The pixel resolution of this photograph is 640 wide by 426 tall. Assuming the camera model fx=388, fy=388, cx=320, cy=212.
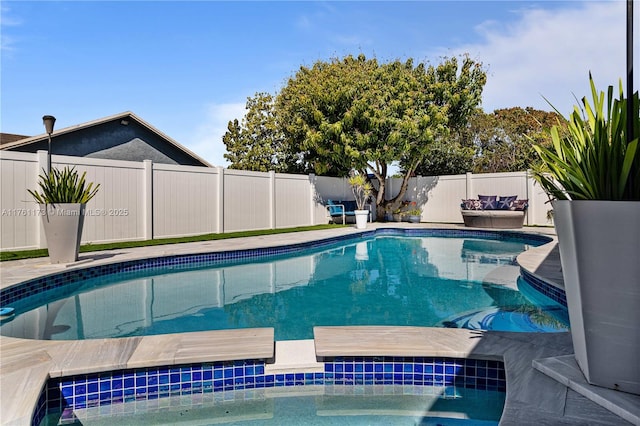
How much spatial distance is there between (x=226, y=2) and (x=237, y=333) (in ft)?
26.4

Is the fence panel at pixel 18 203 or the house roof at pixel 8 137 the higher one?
the house roof at pixel 8 137

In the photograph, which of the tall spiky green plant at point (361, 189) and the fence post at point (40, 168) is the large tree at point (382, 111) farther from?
the fence post at point (40, 168)

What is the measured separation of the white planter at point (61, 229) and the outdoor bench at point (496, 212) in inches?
419

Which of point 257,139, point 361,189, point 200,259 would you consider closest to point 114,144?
point 200,259

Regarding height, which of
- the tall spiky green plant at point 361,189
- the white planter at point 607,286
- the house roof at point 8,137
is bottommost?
the white planter at point 607,286

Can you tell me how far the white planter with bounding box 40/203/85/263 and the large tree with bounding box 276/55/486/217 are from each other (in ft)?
25.8

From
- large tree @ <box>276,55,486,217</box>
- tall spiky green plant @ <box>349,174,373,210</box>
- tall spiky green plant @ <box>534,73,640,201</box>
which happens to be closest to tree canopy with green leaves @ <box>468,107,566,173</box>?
large tree @ <box>276,55,486,217</box>

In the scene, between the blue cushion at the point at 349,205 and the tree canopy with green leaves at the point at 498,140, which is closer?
the blue cushion at the point at 349,205

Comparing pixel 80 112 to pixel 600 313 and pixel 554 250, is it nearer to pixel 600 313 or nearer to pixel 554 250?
pixel 554 250

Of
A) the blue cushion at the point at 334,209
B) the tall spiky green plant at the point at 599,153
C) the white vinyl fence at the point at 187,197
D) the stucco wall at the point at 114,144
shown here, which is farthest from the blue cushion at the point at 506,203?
the stucco wall at the point at 114,144

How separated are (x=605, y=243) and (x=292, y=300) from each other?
347cm

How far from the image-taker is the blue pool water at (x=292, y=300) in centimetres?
365

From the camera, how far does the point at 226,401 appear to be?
2.25 metres

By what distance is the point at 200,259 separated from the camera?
6.95 metres
